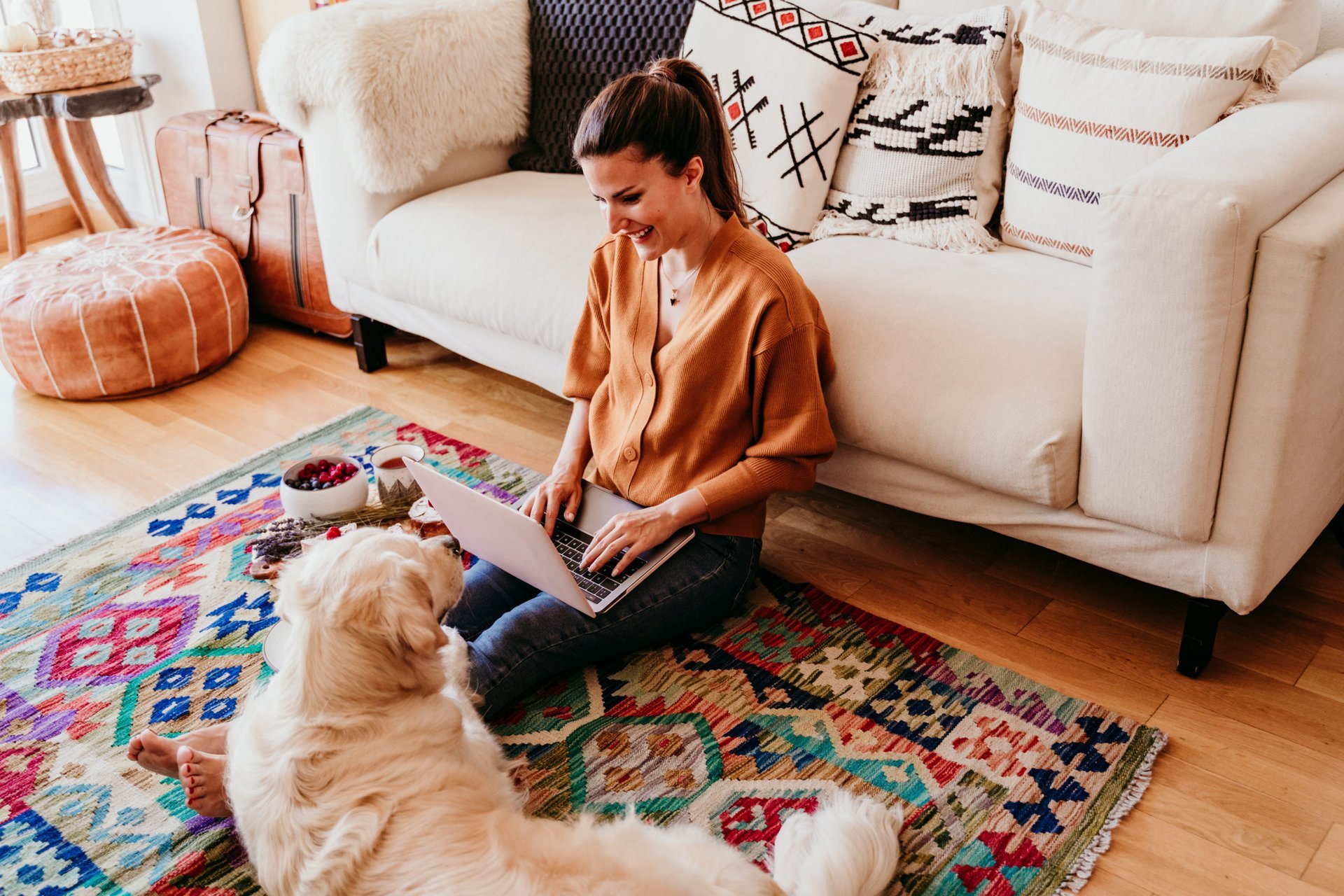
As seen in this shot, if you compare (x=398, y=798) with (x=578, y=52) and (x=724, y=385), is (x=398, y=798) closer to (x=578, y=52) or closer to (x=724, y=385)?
(x=724, y=385)

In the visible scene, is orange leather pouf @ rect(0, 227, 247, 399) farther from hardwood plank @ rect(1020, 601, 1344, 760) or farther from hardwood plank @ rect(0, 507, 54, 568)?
hardwood plank @ rect(1020, 601, 1344, 760)

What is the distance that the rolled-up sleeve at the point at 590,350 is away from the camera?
6.01 ft

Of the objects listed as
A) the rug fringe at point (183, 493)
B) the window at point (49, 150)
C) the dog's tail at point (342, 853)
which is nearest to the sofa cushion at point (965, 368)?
the dog's tail at point (342, 853)

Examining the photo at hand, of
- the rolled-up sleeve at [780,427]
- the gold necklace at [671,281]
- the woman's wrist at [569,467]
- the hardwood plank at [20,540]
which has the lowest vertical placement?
the hardwood plank at [20,540]

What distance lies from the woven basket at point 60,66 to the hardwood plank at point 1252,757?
3.23 m

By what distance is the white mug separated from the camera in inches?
81.7

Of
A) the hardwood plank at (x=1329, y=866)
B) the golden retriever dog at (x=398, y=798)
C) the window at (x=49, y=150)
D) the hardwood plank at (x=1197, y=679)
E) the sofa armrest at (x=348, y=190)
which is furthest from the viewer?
the window at (x=49, y=150)

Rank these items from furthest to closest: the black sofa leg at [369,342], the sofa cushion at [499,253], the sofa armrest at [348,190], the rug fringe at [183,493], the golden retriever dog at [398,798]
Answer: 1. the black sofa leg at [369,342]
2. the sofa armrest at [348,190]
3. the sofa cushion at [499,253]
4. the rug fringe at [183,493]
5. the golden retriever dog at [398,798]

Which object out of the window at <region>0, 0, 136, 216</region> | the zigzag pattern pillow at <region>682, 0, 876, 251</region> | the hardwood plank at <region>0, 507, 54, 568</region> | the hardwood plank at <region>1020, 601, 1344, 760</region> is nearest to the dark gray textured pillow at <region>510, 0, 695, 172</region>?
the zigzag pattern pillow at <region>682, 0, 876, 251</region>

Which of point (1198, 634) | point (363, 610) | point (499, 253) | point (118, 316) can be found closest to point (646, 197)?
point (363, 610)

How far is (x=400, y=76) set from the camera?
247 cm

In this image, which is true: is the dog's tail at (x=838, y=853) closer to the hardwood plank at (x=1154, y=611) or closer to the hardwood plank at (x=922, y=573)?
the hardwood plank at (x=922, y=573)

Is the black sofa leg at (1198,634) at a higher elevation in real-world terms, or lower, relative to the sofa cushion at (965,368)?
lower

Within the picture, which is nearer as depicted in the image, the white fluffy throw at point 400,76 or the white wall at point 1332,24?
the white wall at point 1332,24
